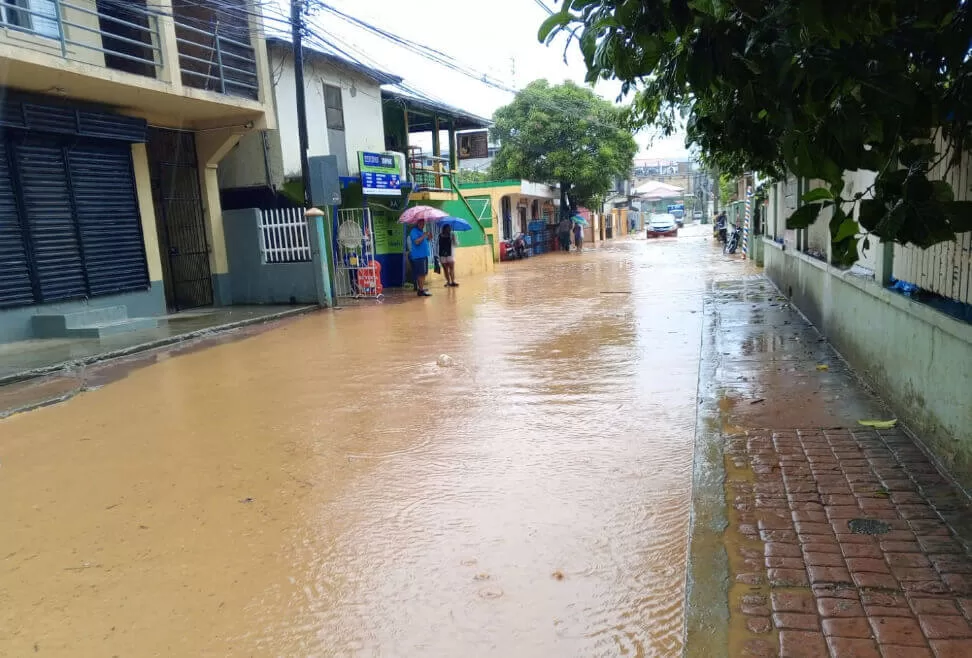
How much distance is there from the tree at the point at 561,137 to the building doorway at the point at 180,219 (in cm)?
1927

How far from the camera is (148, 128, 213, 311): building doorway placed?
45.1 feet

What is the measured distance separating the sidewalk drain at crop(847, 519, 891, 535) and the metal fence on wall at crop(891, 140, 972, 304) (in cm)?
152

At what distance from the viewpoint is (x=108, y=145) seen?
11.4 meters

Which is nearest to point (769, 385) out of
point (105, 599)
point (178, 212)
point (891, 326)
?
point (891, 326)

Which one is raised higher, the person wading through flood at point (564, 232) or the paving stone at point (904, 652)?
the person wading through flood at point (564, 232)

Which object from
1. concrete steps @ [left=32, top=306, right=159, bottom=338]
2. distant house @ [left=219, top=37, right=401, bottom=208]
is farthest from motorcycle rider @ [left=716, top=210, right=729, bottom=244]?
concrete steps @ [left=32, top=306, right=159, bottom=338]

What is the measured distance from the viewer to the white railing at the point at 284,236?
13.9m

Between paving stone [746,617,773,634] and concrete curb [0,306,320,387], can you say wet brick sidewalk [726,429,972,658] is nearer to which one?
paving stone [746,617,773,634]

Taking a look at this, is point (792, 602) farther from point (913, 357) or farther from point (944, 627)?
point (913, 357)

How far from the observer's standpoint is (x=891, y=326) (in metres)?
4.91

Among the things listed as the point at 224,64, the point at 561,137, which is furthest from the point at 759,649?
the point at 561,137

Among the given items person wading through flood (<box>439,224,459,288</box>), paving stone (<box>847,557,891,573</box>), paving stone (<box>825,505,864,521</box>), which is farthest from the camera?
person wading through flood (<box>439,224,459,288</box>)

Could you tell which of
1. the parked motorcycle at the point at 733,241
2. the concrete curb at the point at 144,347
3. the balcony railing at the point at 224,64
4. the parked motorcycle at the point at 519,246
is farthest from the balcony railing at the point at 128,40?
the parked motorcycle at the point at 733,241

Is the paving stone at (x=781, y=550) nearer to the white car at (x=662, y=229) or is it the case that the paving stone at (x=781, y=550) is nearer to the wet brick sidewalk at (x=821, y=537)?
the wet brick sidewalk at (x=821, y=537)
